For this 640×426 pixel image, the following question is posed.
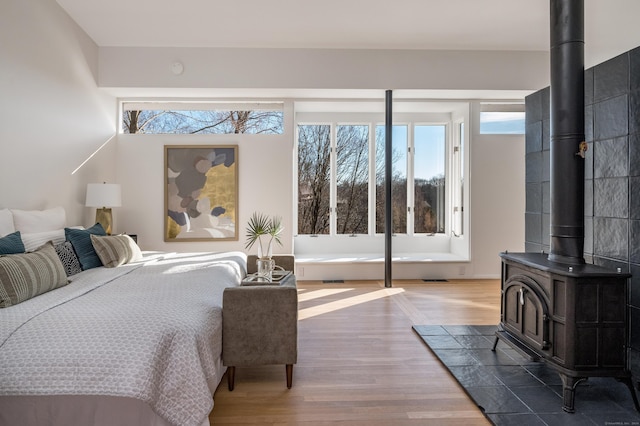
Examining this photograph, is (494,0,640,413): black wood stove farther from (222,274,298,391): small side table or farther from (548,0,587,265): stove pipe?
(222,274,298,391): small side table

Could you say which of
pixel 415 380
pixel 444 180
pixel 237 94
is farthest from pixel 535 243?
pixel 237 94

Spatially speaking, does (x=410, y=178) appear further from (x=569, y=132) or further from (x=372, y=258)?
(x=569, y=132)

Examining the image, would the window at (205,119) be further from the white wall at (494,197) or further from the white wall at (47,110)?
the white wall at (494,197)

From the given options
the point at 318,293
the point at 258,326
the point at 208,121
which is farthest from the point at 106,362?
the point at 208,121

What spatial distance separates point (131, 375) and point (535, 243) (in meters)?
3.49

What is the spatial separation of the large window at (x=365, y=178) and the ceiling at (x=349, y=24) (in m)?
1.67

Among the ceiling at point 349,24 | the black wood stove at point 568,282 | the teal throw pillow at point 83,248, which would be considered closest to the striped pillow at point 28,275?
the teal throw pillow at point 83,248

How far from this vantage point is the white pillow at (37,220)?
327 centimetres

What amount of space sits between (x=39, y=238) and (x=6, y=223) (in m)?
0.29

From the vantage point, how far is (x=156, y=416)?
71.4 inches

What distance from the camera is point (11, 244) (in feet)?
9.11

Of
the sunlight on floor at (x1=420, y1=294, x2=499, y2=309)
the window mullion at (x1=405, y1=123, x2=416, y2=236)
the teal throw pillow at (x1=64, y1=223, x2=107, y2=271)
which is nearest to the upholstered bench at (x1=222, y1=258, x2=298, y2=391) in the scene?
the teal throw pillow at (x1=64, y1=223, x2=107, y2=271)

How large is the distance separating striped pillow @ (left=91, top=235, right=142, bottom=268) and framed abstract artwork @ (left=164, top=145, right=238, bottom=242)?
2.02m

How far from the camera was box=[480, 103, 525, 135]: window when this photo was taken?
6.09 m
